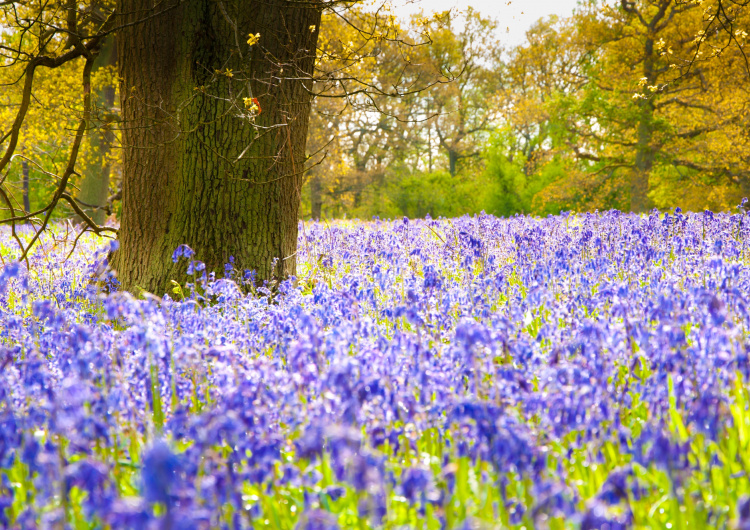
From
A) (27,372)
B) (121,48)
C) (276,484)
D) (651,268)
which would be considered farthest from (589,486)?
(121,48)

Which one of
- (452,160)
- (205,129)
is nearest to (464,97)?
(452,160)

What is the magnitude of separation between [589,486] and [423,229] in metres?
9.73

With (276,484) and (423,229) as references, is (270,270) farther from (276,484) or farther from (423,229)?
(423,229)

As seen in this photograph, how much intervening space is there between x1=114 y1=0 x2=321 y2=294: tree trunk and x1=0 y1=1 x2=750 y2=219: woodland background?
2.53 ft

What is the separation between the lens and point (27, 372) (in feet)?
7.43

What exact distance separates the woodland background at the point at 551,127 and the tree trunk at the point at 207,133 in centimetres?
77

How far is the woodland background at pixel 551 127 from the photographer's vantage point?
15.8 meters

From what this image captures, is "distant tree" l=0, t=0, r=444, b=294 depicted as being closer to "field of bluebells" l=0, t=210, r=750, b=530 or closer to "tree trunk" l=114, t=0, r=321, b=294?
"tree trunk" l=114, t=0, r=321, b=294

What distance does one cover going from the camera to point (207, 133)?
205 inches

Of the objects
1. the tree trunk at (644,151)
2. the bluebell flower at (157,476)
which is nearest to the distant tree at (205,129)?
the bluebell flower at (157,476)

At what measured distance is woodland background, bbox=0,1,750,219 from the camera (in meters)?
15.8

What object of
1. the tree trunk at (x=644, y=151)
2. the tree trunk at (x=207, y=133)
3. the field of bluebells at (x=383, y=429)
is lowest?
the field of bluebells at (x=383, y=429)

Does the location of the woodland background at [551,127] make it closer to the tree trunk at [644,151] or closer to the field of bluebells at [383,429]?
the tree trunk at [644,151]

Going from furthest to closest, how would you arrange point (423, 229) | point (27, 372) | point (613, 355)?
point (423, 229)
point (613, 355)
point (27, 372)
